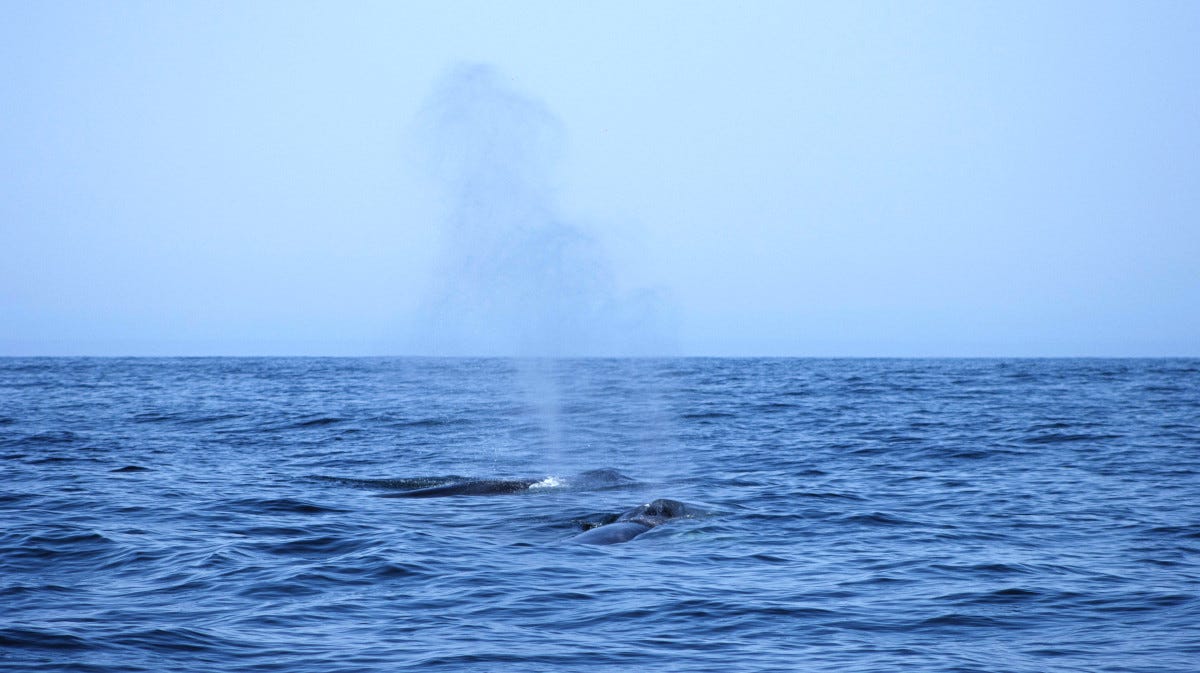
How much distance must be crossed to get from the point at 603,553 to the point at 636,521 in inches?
81.2

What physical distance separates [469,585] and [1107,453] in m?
19.1

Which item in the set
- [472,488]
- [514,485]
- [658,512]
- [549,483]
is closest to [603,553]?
[658,512]

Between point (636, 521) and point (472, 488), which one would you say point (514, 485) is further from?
point (636, 521)

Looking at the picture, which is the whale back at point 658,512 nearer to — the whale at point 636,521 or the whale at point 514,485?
the whale at point 636,521

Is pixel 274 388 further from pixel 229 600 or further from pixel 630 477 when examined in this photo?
pixel 229 600

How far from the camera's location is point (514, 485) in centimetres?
2164

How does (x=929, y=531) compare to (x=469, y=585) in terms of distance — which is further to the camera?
(x=929, y=531)

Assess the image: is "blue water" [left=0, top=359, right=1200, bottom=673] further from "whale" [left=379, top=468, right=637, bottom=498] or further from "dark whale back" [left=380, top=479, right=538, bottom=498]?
"dark whale back" [left=380, top=479, right=538, bottom=498]

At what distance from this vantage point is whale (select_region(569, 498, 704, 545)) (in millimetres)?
15852

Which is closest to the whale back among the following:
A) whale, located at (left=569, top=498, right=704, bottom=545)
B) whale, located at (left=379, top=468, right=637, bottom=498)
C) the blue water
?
whale, located at (left=569, top=498, right=704, bottom=545)

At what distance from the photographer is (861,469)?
80.3ft

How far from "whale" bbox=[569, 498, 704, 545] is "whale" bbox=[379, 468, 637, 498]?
3.50 m

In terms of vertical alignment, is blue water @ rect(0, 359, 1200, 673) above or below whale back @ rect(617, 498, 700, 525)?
below

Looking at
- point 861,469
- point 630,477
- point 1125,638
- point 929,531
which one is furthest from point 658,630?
point 861,469
